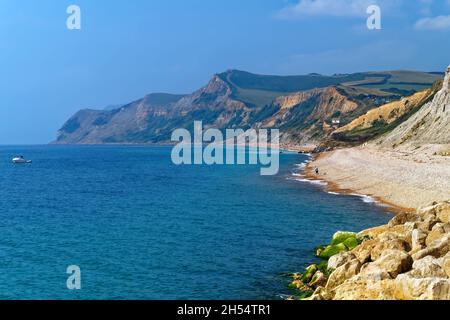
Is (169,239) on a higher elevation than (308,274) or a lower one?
lower

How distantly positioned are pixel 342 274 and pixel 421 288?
309 inches

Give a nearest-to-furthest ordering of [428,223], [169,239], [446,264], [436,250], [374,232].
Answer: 1. [446,264]
2. [436,250]
3. [428,223]
4. [374,232]
5. [169,239]

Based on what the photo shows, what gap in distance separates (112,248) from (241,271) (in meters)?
13.4

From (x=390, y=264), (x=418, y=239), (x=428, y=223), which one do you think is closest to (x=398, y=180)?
(x=428, y=223)

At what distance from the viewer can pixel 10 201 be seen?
248 ft

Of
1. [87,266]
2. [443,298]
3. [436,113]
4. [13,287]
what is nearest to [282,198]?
[87,266]

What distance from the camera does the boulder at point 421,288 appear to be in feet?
58.5

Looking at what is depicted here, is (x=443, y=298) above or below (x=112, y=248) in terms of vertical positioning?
above

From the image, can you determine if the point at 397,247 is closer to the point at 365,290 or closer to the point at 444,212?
the point at 444,212

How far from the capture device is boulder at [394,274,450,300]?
1783 centimetres

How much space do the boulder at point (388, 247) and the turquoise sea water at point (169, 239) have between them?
564 centimetres

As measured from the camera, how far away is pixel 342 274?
26.2 m

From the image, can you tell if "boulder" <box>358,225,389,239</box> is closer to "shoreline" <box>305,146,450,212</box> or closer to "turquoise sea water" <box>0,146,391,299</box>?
"turquoise sea water" <box>0,146,391,299</box>
